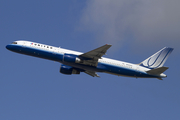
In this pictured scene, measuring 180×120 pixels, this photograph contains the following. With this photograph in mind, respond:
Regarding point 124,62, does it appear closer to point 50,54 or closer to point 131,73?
point 131,73

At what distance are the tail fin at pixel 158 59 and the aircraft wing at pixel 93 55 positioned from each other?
12.3 metres

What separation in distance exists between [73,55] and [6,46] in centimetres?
1543

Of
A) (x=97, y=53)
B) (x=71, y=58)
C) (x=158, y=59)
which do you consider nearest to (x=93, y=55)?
(x=97, y=53)

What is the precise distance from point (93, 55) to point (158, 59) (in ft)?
57.3

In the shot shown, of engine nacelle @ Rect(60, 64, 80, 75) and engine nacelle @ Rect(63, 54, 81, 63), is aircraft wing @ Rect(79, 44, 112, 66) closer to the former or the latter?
engine nacelle @ Rect(63, 54, 81, 63)

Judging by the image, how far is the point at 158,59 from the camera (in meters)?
63.4

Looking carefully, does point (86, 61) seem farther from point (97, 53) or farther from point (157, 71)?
point (157, 71)

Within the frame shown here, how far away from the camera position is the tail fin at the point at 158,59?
62656 millimetres

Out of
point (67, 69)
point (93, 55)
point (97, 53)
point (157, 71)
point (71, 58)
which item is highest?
point (97, 53)

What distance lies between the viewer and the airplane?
56.2 m

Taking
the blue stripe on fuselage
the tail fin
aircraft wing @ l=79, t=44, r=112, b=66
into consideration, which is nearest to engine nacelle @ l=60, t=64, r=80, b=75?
the blue stripe on fuselage

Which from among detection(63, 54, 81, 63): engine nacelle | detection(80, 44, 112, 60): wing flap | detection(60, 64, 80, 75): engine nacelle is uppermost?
detection(80, 44, 112, 60): wing flap

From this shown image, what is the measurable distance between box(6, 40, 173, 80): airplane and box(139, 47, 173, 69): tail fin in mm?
669

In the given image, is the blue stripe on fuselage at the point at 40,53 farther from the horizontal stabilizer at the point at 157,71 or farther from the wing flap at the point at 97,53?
the horizontal stabilizer at the point at 157,71
